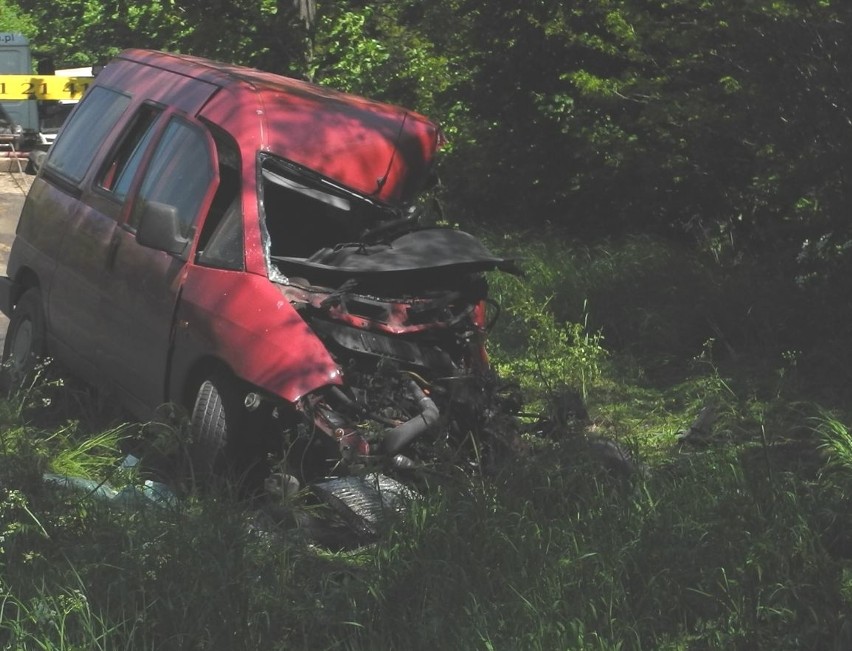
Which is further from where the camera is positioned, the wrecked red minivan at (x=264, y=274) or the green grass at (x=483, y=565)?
the wrecked red minivan at (x=264, y=274)

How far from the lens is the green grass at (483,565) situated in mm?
4445

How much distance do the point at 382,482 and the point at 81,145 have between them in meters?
3.58

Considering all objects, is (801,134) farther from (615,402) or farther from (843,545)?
(843,545)

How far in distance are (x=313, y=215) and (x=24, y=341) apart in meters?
2.36

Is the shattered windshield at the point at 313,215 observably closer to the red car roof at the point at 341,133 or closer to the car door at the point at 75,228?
the red car roof at the point at 341,133

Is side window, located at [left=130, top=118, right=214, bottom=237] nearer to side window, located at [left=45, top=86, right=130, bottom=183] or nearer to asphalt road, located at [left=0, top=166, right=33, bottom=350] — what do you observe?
side window, located at [left=45, top=86, right=130, bottom=183]

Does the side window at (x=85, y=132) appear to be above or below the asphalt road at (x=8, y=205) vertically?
above

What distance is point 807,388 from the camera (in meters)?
7.98

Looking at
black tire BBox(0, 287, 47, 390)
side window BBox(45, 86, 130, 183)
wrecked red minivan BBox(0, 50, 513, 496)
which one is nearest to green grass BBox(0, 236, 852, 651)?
wrecked red minivan BBox(0, 50, 513, 496)

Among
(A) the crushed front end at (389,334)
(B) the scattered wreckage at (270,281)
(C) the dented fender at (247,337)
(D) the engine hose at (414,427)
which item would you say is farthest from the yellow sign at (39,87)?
(D) the engine hose at (414,427)

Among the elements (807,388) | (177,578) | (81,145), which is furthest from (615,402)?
(177,578)

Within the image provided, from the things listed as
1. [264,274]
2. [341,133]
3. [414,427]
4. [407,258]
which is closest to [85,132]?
[341,133]

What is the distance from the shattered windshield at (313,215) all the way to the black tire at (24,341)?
1689 millimetres

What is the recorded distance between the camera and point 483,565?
16.1ft
